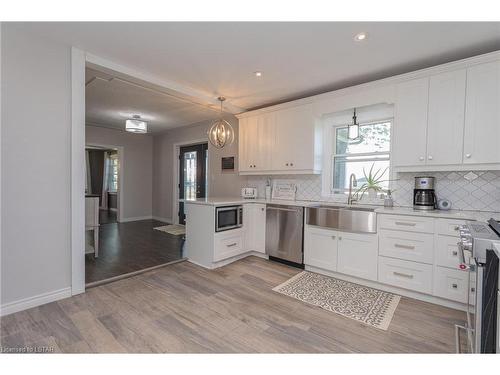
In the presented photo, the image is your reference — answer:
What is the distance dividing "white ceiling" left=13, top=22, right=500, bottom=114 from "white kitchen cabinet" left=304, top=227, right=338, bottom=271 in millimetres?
1974

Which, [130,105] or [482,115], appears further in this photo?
[130,105]

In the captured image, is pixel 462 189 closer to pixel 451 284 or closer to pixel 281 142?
pixel 451 284

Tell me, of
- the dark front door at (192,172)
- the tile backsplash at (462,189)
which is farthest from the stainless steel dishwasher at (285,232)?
the dark front door at (192,172)

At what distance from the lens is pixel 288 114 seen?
362 centimetres

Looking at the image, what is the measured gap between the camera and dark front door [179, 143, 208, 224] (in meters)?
5.64

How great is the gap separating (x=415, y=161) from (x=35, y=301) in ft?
13.2

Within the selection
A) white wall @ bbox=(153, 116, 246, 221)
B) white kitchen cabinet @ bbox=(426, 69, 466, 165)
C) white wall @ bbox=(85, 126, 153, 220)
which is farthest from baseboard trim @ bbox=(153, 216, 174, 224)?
white kitchen cabinet @ bbox=(426, 69, 466, 165)

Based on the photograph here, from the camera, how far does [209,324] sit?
197 cm

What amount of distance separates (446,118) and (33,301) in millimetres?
4336

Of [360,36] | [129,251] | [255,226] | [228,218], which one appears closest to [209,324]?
[228,218]

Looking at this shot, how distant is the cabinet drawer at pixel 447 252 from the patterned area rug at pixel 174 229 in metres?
4.37

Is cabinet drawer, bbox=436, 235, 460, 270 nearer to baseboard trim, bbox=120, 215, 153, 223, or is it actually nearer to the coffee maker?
the coffee maker

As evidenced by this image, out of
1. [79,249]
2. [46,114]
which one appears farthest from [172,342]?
[46,114]
